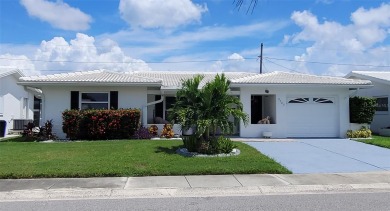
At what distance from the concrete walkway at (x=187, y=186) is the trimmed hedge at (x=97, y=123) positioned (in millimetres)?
8575

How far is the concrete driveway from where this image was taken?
35.5 feet

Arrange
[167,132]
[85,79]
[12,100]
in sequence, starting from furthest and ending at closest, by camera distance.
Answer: [12,100] < [167,132] < [85,79]

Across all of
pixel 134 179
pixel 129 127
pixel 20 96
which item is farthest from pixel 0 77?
pixel 134 179

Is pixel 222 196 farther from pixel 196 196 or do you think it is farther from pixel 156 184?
pixel 156 184

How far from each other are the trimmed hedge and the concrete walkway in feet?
28.1

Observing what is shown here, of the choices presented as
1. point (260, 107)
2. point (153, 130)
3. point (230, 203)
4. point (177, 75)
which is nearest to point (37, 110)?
point (177, 75)

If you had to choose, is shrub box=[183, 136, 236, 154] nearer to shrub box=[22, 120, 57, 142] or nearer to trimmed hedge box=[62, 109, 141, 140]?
trimmed hedge box=[62, 109, 141, 140]

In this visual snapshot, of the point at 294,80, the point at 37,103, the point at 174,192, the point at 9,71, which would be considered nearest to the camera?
the point at 174,192

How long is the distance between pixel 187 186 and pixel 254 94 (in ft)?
38.5

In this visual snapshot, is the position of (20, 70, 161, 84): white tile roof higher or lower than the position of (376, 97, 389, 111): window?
higher

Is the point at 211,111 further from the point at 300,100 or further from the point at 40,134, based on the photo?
the point at 40,134

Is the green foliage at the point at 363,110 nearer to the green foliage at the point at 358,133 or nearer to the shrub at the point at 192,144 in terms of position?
the green foliage at the point at 358,133

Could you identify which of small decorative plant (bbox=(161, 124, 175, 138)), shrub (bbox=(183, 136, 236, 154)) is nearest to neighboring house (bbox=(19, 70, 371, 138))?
small decorative plant (bbox=(161, 124, 175, 138))

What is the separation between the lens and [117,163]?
10.7 metres
